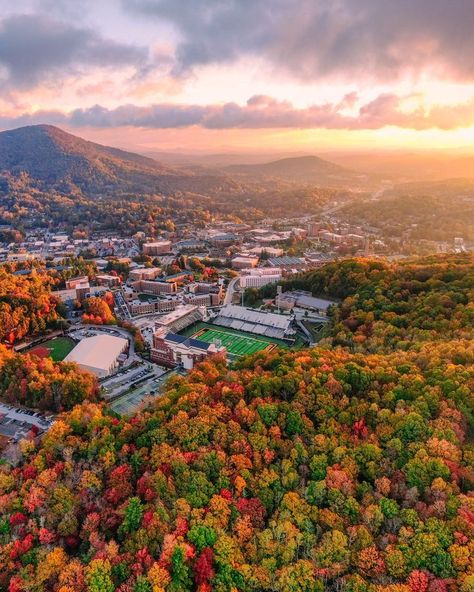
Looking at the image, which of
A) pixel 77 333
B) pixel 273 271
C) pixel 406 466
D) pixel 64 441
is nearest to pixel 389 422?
pixel 406 466

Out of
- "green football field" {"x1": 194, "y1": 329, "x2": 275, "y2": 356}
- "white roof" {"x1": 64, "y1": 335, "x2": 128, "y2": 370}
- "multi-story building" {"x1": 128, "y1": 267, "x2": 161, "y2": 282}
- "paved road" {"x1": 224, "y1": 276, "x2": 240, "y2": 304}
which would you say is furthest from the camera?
"multi-story building" {"x1": 128, "y1": 267, "x2": 161, "y2": 282}

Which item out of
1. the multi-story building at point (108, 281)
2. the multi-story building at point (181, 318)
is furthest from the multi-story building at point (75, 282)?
the multi-story building at point (181, 318)

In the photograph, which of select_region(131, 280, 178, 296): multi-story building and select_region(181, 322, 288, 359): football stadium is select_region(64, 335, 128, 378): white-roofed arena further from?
select_region(131, 280, 178, 296): multi-story building

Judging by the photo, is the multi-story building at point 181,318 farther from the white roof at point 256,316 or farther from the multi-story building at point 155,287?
the multi-story building at point 155,287

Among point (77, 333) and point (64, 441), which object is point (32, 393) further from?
point (77, 333)

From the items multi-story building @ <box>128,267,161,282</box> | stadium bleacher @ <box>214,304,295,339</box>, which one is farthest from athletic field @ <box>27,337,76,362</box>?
multi-story building @ <box>128,267,161,282</box>

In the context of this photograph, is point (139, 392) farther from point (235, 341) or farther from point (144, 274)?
point (144, 274)

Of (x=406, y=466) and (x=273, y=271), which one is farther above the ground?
(x=406, y=466)

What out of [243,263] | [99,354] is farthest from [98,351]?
[243,263]
